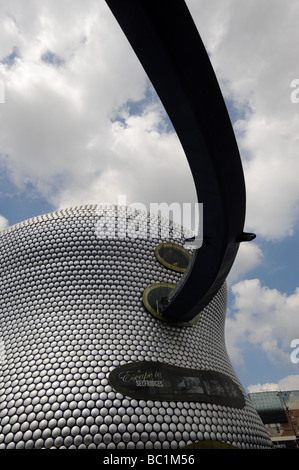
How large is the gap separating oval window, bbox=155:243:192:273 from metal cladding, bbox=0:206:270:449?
0.25 meters

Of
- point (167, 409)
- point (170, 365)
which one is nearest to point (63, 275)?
point (170, 365)

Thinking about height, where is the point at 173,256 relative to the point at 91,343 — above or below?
above

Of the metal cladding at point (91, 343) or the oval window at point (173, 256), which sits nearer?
the metal cladding at point (91, 343)

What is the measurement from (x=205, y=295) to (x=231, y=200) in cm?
485

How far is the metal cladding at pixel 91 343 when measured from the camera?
354 inches

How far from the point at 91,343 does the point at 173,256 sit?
5.78 metres

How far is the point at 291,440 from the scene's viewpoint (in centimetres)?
3128

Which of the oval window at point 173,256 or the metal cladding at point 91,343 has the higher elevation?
the oval window at point 173,256

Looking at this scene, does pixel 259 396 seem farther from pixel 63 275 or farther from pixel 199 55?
pixel 199 55

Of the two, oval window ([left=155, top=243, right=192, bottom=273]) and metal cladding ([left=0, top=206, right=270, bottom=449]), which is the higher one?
oval window ([left=155, top=243, right=192, bottom=273])

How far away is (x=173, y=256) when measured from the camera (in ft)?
49.4

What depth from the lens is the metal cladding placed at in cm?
899

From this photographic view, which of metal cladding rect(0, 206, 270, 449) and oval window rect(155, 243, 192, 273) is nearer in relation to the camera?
metal cladding rect(0, 206, 270, 449)

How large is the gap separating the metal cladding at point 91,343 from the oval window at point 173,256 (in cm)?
25
